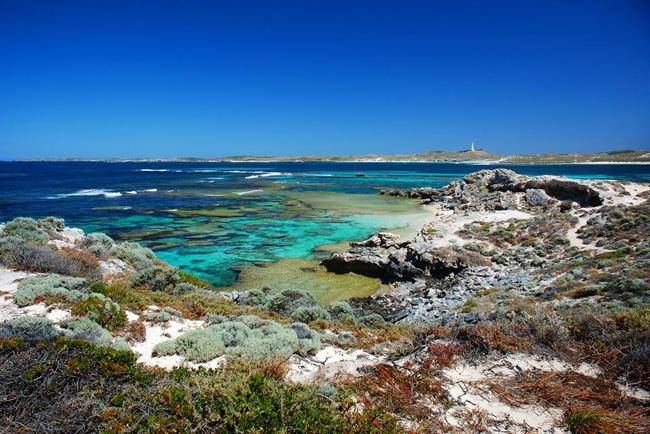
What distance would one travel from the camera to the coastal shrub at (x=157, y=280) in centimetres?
1199

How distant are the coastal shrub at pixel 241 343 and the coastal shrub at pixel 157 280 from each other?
4.62 m

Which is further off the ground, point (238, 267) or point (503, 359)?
point (503, 359)

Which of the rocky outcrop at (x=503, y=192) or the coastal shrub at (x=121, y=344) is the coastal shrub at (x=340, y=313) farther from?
the rocky outcrop at (x=503, y=192)

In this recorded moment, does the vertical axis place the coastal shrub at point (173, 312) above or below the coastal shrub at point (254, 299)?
above

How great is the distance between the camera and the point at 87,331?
6.82 metres

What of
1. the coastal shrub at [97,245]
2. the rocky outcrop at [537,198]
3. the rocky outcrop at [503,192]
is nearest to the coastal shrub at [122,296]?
the coastal shrub at [97,245]

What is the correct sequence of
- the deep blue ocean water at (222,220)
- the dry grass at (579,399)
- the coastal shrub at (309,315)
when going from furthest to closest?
the deep blue ocean water at (222,220) < the coastal shrub at (309,315) < the dry grass at (579,399)

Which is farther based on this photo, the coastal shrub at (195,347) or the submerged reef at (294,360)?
the coastal shrub at (195,347)

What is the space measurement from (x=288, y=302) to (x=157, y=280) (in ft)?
14.0

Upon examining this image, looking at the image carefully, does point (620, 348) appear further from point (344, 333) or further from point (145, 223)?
point (145, 223)

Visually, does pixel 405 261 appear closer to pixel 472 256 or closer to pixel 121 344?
pixel 472 256

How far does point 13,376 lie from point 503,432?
6006 millimetres

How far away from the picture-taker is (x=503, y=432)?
4.59 m

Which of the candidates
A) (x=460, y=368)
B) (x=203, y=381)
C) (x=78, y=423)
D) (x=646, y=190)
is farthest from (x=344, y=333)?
(x=646, y=190)
